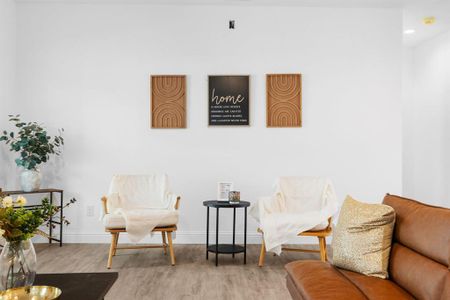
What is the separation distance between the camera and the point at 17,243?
5.81 ft

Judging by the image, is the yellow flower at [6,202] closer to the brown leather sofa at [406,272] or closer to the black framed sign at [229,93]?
the brown leather sofa at [406,272]

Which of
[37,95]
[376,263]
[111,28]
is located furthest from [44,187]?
[376,263]

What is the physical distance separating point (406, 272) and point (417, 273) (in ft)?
0.33

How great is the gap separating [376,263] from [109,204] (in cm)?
279

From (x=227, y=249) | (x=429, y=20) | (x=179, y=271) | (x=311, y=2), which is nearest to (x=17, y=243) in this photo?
(x=179, y=271)

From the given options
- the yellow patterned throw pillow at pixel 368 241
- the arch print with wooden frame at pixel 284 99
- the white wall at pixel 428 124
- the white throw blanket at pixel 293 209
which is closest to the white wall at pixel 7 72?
the white throw blanket at pixel 293 209

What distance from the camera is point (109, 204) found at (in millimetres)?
4195

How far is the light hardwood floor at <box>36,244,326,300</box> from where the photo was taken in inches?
127

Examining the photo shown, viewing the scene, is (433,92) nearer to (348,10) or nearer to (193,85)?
(348,10)

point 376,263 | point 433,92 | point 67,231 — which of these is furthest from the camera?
point 433,92

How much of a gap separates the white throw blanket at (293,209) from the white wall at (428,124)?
8.38 feet

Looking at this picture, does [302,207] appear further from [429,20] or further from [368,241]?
[429,20]

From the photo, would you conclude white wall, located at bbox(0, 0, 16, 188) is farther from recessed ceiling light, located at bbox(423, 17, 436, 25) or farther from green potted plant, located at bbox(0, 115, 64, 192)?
recessed ceiling light, located at bbox(423, 17, 436, 25)

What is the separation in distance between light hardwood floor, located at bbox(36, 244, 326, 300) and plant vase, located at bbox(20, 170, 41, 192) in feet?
2.31
